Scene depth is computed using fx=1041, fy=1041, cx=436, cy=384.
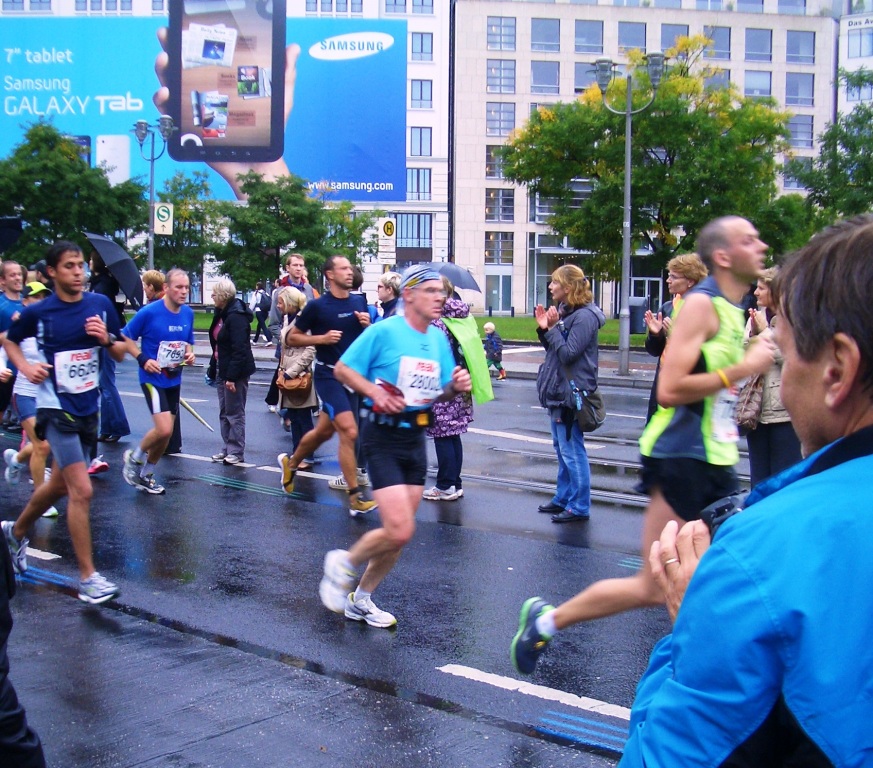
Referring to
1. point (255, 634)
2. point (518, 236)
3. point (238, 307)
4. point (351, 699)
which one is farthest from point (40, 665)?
point (518, 236)

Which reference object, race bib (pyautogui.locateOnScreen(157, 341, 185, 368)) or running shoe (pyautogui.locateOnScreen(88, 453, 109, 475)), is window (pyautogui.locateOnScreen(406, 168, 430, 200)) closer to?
running shoe (pyautogui.locateOnScreen(88, 453, 109, 475))

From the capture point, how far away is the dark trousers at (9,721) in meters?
2.78

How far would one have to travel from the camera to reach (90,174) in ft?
120

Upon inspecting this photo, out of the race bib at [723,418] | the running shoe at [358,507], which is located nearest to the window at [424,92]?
the running shoe at [358,507]

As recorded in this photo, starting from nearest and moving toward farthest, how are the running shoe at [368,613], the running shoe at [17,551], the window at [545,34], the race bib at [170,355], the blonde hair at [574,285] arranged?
the running shoe at [368,613]
the running shoe at [17,551]
the blonde hair at [574,285]
the race bib at [170,355]
the window at [545,34]

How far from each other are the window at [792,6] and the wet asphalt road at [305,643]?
69.3m

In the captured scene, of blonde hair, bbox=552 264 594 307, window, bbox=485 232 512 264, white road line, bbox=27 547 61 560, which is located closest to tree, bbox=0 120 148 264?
white road line, bbox=27 547 61 560

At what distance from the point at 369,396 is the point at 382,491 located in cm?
49

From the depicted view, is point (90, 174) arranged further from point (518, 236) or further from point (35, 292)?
point (518, 236)

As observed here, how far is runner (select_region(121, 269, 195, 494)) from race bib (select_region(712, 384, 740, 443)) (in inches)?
220

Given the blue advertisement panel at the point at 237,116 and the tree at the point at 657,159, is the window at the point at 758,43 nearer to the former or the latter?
the blue advertisement panel at the point at 237,116

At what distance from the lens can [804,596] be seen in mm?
1193

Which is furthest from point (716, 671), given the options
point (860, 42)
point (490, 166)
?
point (860, 42)

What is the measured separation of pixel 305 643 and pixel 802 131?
69999 mm
